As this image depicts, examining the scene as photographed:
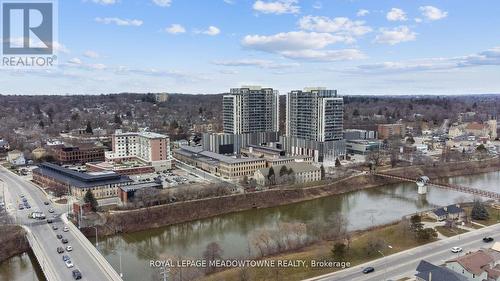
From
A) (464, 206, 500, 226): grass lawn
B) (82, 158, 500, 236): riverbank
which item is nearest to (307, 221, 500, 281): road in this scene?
(464, 206, 500, 226): grass lawn

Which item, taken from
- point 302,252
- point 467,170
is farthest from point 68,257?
point 467,170

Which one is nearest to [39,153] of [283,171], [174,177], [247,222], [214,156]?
[174,177]

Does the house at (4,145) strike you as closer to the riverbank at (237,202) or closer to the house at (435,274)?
the riverbank at (237,202)

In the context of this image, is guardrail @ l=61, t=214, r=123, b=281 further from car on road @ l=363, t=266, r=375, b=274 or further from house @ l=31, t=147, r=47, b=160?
house @ l=31, t=147, r=47, b=160

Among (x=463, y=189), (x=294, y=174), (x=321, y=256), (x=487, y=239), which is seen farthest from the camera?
(x=294, y=174)

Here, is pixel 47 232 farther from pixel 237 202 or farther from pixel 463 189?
pixel 463 189
